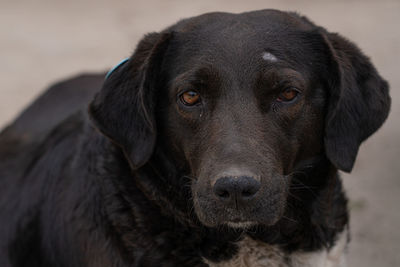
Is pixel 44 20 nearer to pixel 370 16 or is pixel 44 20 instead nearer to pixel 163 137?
pixel 370 16

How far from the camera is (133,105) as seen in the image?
3.17m

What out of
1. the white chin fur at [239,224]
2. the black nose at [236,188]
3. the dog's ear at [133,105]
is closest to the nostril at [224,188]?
the black nose at [236,188]

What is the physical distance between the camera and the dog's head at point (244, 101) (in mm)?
2871

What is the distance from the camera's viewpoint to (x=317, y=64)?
3.15m

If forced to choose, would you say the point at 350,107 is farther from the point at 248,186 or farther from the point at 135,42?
the point at 135,42

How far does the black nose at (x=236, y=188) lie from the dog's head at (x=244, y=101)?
5 cm

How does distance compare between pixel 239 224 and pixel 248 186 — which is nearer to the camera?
pixel 248 186

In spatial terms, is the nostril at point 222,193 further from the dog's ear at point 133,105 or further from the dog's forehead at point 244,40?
the dog's forehead at point 244,40

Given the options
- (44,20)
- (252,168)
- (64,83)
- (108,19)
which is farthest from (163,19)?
(252,168)

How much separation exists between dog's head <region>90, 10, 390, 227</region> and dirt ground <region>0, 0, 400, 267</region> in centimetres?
223

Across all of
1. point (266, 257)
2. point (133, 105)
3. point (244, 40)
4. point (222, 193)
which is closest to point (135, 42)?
point (133, 105)

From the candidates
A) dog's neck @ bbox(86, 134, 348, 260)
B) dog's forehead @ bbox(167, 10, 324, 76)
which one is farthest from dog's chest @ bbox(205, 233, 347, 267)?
dog's forehead @ bbox(167, 10, 324, 76)

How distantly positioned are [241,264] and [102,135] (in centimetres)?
99

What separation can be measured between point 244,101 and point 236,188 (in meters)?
0.47
